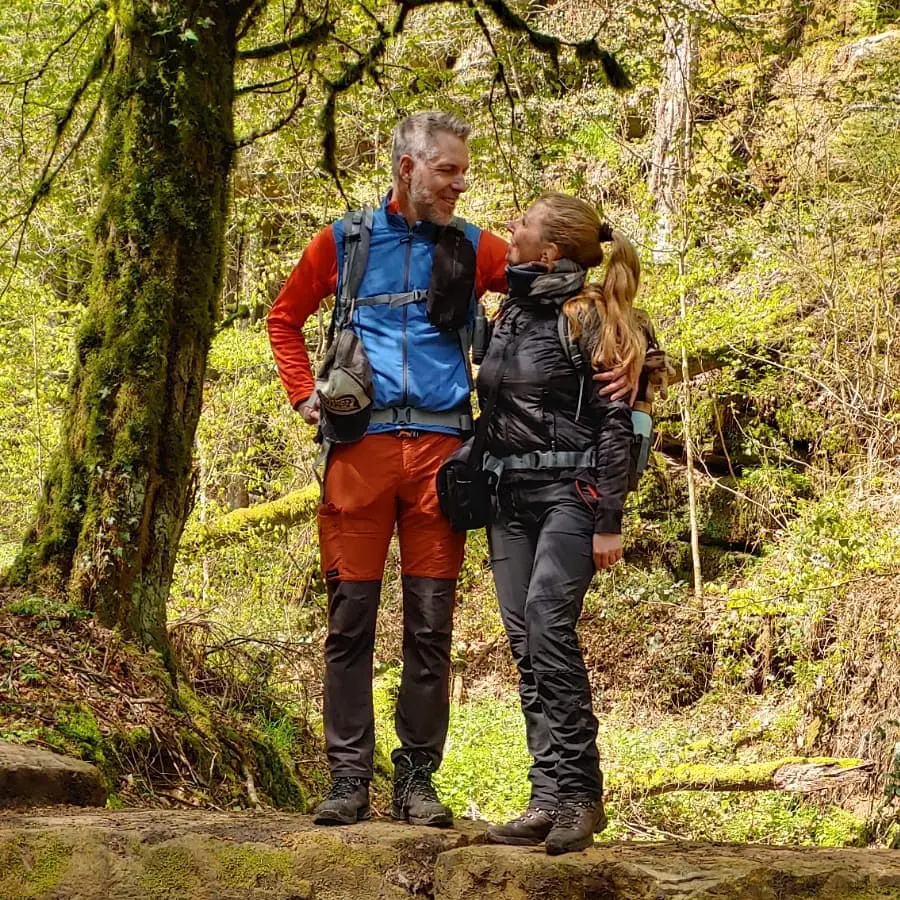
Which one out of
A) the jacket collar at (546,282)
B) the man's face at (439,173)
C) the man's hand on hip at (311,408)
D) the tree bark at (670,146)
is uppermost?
the tree bark at (670,146)

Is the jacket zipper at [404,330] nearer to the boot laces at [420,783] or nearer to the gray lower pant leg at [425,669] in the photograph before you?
the gray lower pant leg at [425,669]

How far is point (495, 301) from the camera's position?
1747cm

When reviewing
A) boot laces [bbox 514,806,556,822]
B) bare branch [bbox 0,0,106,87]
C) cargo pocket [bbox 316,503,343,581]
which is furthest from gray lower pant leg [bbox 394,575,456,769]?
bare branch [bbox 0,0,106,87]

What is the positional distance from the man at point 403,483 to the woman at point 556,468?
226mm

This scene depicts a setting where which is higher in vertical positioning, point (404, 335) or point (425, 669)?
point (404, 335)

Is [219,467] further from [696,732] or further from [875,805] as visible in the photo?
[875,805]

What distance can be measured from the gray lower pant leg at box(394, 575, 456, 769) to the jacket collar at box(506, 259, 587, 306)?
0.98 metres

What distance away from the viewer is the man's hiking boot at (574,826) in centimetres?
334

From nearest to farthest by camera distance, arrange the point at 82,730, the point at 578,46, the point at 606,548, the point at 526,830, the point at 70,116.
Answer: the point at 526,830 → the point at 606,548 → the point at 82,730 → the point at 70,116 → the point at 578,46

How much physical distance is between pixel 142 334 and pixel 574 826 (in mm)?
3382

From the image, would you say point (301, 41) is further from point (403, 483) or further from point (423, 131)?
point (403, 483)

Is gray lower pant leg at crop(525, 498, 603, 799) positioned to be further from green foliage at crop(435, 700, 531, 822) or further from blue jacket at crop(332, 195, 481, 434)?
green foliage at crop(435, 700, 531, 822)

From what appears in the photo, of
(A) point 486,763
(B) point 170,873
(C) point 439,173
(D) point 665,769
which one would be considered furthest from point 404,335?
(A) point 486,763

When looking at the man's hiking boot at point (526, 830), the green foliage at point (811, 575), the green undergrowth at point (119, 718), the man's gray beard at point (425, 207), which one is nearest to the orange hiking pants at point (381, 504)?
the man's gray beard at point (425, 207)
